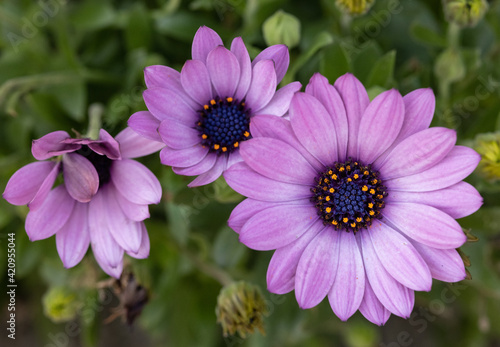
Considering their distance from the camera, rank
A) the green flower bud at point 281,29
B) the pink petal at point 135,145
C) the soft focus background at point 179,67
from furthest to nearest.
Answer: the soft focus background at point 179,67
the green flower bud at point 281,29
the pink petal at point 135,145

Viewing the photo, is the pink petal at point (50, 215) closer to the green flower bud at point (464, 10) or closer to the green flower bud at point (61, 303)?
the green flower bud at point (61, 303)

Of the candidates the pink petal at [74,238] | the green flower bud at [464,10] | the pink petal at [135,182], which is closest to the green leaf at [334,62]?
the green flower bud at [464,10]

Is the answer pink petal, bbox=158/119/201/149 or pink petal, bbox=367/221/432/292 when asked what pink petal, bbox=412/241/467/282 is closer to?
pink petal, bbox=367/221/432/292

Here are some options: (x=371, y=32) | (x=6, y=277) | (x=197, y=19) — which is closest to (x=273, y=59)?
(x=197, y=19)

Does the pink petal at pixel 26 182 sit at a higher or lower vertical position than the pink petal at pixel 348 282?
higher

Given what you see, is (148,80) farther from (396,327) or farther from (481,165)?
(396,327)

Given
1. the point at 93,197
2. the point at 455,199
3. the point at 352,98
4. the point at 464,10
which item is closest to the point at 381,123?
the point at 352,98
